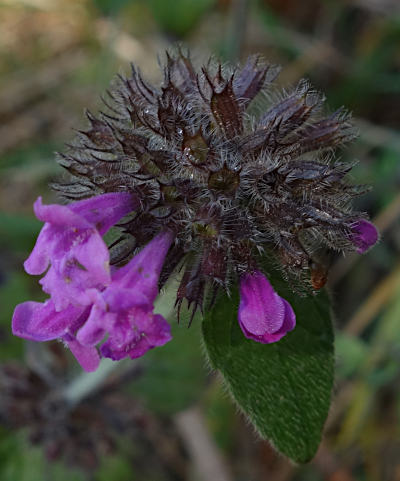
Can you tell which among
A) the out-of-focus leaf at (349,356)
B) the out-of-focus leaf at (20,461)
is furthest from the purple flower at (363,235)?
the out-of-focus leaf at (20,461)

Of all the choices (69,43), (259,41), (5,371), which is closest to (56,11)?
(69,43)

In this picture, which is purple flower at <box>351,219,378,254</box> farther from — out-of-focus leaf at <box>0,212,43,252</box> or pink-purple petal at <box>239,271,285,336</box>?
out-of-focus leaf at <box>0,212,43,252</box>

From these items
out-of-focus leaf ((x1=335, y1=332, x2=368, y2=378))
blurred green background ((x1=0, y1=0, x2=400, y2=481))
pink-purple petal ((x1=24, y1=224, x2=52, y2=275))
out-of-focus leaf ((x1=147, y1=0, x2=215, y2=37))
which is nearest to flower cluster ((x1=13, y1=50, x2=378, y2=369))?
pink-purple petal ((x1=24, y1=224, x2=52, y2=275))

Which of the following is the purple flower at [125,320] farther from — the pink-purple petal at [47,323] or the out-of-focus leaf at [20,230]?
the out-of-focus leaf at [20,230]

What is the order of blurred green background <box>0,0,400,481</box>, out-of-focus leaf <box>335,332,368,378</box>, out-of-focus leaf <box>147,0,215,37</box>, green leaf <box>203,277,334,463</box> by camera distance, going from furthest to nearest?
out-of-focus leaf <box>147,0,215,37</box>, out-of-focus leaf <box>335,332,368,378</box>, blurred green background <box>0,0,400,481</box>, green leaf <box>203,277,334,463</box>

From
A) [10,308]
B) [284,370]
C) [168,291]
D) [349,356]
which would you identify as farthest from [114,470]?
[284,370]

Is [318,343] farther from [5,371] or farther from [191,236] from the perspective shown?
[5,371]
